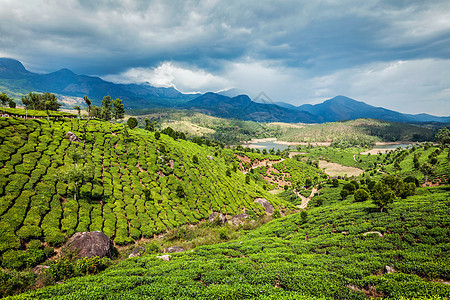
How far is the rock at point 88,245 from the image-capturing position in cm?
2438

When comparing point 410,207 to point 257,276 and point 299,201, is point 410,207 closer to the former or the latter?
point 257,276

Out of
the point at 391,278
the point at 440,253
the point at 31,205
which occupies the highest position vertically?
the point at 440,253

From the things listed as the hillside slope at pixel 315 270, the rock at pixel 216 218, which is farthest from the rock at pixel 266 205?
the hillside slope at pixel 315 270

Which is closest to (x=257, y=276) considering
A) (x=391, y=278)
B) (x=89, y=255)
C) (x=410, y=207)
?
(x=391, y=278)

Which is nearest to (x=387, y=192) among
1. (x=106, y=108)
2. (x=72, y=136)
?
(x=72, y=136)

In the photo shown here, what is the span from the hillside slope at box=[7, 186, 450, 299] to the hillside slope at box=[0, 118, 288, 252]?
1470 cm

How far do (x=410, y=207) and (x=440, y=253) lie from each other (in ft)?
47.5

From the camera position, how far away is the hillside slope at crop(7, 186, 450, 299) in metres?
14.1

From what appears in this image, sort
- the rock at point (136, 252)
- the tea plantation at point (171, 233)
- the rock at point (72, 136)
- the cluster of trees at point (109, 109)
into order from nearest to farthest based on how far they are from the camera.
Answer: the tea plantation at point (171, 233)
the rock at point (136, 252)
the rock at point (72, 136)
the cluster of trees at point (109, 109)

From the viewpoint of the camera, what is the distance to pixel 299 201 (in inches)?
3228

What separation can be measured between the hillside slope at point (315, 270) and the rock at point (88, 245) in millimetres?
5740

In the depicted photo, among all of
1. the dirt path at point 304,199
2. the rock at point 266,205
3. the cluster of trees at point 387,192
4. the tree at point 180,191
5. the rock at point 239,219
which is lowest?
the dirt path at point 304,199

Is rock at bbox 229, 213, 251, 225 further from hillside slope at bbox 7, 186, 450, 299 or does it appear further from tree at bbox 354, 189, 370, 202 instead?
tree at bbox 354, 189, 370, 202

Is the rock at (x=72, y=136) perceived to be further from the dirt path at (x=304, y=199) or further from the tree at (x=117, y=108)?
the dirt path at (x=304, y=199)
